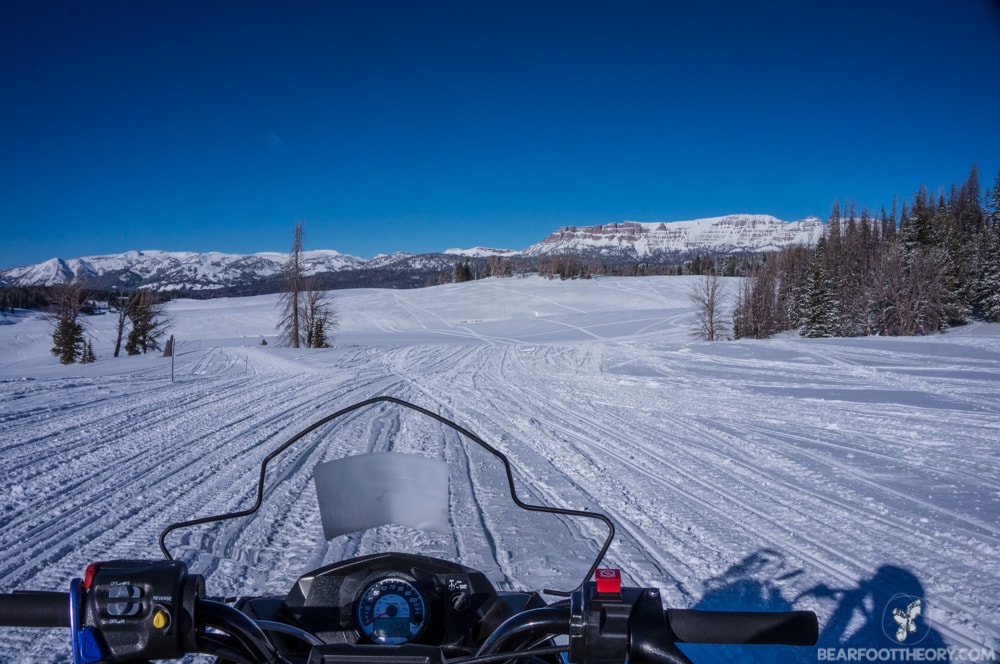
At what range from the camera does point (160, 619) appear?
1.36 meters

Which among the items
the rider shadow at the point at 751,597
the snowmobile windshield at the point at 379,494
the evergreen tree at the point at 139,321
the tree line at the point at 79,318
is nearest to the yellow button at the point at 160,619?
the snowmobile windshield at the point at 379,494

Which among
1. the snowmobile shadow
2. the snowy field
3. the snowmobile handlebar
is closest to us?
the snowmobile handlebar

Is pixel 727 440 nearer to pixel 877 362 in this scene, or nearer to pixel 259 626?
pixel 259 626

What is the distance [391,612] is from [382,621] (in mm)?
34

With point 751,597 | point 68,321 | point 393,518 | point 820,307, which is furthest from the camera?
point 820,307

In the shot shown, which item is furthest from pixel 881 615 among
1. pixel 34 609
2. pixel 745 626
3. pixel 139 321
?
pixel 139 321

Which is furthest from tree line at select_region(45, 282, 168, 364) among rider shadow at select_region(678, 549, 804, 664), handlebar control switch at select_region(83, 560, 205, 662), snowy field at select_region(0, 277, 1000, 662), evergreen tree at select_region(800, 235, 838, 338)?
evergreen tree at select_region(800, 235, 838, 338)

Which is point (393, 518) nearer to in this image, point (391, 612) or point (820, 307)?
point (391, 612)

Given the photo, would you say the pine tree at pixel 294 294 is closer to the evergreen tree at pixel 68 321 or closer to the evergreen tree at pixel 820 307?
the evergreen tree at pixel 68 321

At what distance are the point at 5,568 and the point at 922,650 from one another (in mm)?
5803

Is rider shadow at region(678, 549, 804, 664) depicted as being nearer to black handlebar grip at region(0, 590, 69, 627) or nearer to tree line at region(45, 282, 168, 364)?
black handlebar grip at region(0, 590, 69, 627)

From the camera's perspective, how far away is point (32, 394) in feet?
40.4

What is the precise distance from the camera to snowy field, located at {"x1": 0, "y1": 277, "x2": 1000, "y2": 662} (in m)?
4.23

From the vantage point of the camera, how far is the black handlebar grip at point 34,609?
58.9 inches
